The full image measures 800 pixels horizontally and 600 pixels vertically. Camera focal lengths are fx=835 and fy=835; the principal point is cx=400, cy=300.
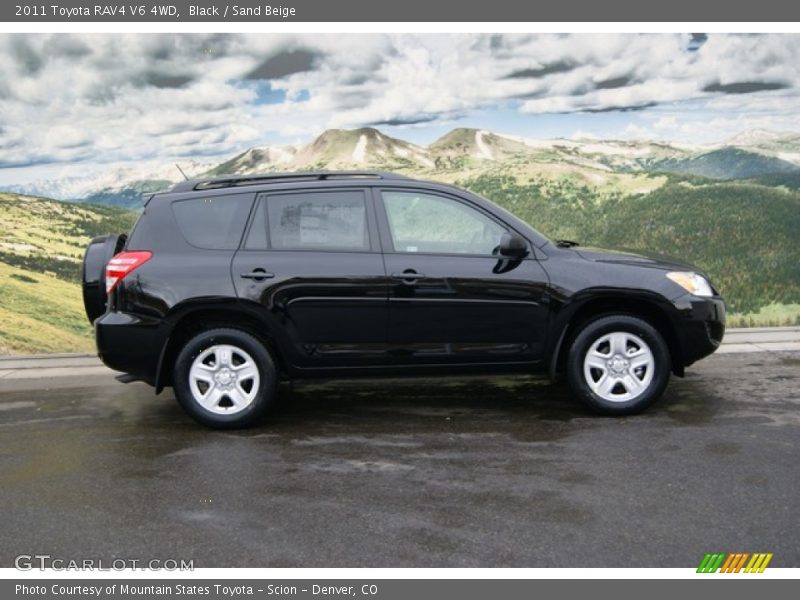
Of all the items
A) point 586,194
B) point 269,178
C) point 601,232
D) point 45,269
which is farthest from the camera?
point 586,194

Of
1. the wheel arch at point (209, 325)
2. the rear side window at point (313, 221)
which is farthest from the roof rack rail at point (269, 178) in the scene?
the wheel arch at point (209, 325)

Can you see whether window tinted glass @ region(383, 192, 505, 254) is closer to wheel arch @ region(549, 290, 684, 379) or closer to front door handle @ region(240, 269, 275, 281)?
wheel arch @ region(549, 290, 684, 379)

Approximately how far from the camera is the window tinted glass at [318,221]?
5.81 metres

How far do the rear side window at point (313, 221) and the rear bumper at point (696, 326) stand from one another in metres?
2.25

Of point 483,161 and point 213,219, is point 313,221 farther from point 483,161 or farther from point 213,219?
point 483,161

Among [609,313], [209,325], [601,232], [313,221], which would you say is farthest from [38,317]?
[601,232]

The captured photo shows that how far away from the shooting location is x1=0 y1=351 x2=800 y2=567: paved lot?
379 cm

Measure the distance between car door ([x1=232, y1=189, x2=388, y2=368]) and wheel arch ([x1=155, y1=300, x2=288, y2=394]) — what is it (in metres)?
0.09

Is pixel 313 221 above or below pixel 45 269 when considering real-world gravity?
above

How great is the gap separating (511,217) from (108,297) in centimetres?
288

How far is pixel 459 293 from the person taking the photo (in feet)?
18.8

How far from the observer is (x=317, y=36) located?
370 inches

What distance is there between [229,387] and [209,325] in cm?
45

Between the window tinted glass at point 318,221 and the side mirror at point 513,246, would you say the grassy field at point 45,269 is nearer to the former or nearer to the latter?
the window tinted glass at point 318,221
